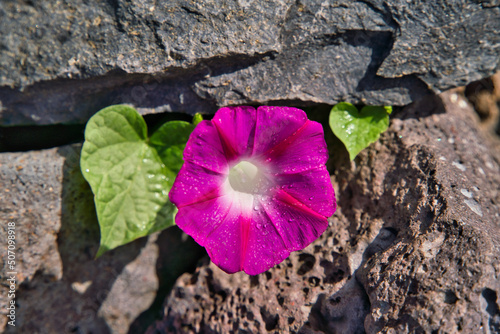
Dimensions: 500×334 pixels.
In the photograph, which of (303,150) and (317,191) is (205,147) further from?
(317,191)

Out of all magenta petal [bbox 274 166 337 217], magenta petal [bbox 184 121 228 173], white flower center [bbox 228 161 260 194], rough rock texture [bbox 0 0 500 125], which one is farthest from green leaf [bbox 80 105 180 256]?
magenta petal [bbox 274 166 337 217]

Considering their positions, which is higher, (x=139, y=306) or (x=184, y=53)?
(x=184, y=53)

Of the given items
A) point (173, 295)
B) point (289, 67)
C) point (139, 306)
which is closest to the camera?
point (289, 67)

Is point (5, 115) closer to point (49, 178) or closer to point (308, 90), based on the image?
point (49, 178)

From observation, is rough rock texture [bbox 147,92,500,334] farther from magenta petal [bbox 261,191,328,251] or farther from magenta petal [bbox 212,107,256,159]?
magenta petal [bbox 212,107,256,159]

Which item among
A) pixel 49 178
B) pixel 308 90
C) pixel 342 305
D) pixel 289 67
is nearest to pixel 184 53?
pixel 289 67

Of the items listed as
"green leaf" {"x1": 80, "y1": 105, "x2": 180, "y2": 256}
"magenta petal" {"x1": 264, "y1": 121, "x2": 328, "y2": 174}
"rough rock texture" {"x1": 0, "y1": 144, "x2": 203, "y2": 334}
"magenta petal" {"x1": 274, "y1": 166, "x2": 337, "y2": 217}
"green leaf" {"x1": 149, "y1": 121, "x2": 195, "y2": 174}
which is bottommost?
"rough rock texture" {"x1": 0, "y1": 144, "x2": 203, "y2": 334}
